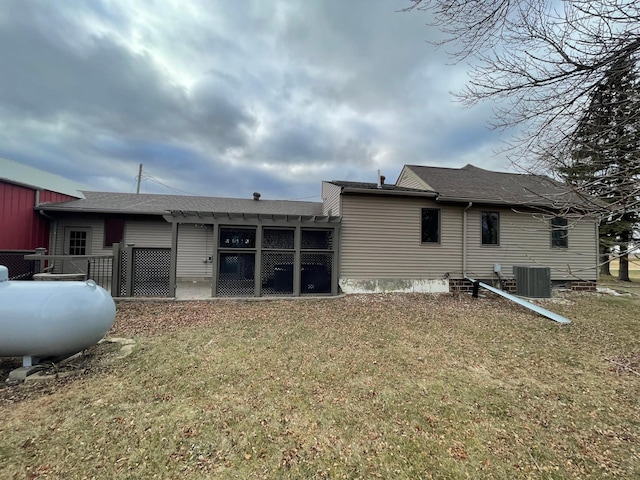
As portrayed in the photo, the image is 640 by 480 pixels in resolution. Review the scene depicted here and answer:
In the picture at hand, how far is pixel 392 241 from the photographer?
8.98 metres

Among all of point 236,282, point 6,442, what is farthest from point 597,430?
point 236,282

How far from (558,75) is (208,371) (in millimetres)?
5502

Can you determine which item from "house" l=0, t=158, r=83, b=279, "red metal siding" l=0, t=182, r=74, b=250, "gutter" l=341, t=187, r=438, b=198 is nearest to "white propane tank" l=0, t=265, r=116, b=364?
"house" l=0, t=158, r=83, b=279

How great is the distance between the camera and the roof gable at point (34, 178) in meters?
8.86

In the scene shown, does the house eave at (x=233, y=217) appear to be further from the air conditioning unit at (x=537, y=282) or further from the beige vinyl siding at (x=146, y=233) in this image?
the air conditioning unit at (x=537, y=282)

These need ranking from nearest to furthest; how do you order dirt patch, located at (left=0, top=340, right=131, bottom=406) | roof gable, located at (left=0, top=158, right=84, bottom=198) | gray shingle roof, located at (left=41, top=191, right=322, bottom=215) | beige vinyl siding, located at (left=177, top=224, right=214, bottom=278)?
dirt patch, located at (left=0, top=340, right=131, bottom=406) < roof gable, located at (left=0, top=158, right=84, bottom=198) < gray shingle roof, located at (left=41, top=191, right=322, bottom=215) < beige vinyl siding, located at (left=177, top=224, right=214, bottom=278)

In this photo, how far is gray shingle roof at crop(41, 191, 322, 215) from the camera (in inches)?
402

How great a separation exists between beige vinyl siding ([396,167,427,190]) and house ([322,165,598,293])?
0.17 meters

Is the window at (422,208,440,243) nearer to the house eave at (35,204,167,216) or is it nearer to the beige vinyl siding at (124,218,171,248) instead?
the house eave at (35,204,167,216)

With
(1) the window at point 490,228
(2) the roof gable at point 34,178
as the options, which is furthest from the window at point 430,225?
(2) the roof gable at point 34,178

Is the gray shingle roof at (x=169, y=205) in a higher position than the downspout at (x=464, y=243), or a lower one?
higher

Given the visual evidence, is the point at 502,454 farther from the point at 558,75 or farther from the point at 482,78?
the point at 482,78

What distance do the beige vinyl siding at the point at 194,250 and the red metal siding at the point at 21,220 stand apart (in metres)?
4.65

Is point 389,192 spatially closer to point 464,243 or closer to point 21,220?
point 464,243
